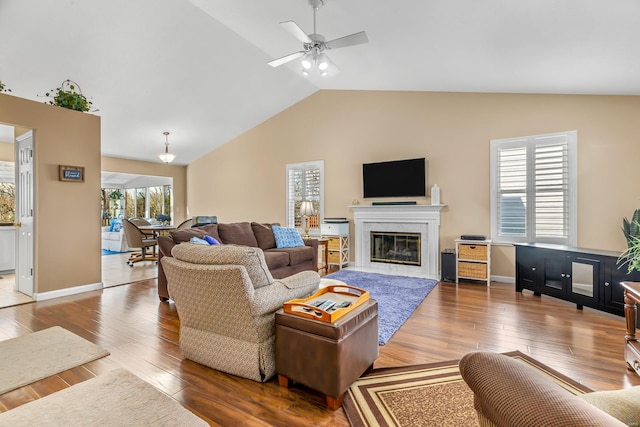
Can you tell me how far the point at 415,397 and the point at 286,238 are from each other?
3.30 meters

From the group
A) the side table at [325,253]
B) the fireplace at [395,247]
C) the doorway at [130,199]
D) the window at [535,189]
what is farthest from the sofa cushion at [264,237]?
the doorway at [130,199]

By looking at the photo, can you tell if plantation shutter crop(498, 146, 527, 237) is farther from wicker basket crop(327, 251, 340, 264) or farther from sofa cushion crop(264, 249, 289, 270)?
sofa cushion crop(264, 249, 289, 270)

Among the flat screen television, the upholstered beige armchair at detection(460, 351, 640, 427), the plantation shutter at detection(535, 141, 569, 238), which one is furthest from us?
the flat screen television

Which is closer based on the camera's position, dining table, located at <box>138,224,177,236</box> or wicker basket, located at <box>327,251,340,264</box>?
wicker basket, located at <box>327,251,340,264</box>

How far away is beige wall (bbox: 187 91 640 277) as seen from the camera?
4.01 metres

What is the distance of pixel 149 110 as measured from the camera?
5.83 metres

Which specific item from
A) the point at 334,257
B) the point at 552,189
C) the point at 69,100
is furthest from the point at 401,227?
the point at 69,100

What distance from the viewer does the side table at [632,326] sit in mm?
2004

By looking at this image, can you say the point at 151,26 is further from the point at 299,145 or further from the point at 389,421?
the point at 389,421

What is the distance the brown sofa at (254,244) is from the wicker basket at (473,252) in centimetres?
229

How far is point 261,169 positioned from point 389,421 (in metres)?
6.41

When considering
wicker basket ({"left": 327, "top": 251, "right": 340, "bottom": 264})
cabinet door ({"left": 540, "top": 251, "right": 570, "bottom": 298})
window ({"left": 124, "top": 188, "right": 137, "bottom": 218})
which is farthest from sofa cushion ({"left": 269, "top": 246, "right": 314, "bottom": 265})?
window ({"left": 124, "top": 188, "right": 137, "bottom": 218})

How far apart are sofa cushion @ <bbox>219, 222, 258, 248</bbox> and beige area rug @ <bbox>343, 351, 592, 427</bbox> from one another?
113 inches

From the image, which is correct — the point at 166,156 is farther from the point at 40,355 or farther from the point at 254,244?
the point at 40,355
